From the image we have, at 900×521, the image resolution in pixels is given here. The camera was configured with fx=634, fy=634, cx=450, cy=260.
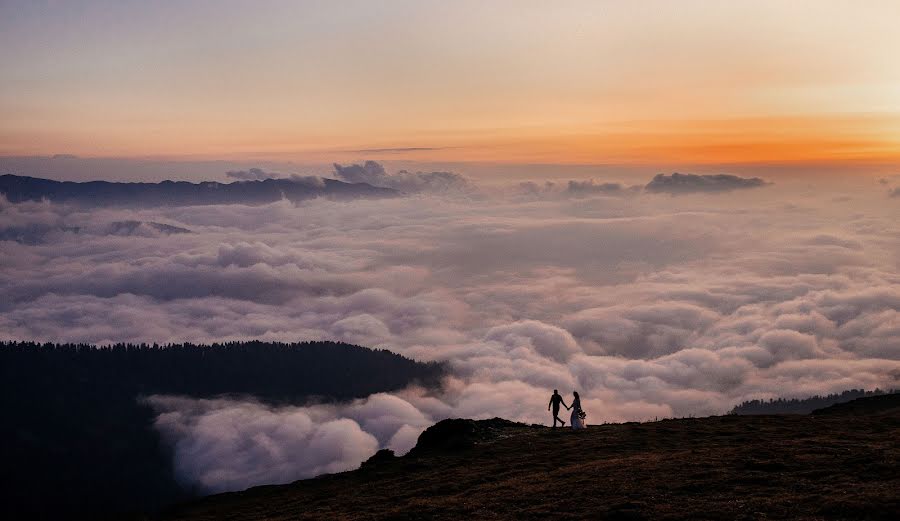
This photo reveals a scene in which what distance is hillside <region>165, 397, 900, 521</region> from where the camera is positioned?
27141 mm

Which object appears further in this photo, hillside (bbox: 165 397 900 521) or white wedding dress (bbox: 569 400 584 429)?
white wedding dress (bbox: 569 400 584 429)

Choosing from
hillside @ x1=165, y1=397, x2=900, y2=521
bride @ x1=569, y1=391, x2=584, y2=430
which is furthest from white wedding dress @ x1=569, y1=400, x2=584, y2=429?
hillside @ x1=165, y1=397, x2=900, y2=521

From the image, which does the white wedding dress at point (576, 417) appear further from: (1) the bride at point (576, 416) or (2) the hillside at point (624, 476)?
(2) the hillside at point (624, 476)

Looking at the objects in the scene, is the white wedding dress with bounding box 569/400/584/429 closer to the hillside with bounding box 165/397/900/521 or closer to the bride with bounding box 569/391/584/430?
A: the bride with bounding box 569/391/584/430

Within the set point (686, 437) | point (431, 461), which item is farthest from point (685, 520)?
point (431, 461)

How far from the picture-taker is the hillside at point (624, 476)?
27141 millimetres

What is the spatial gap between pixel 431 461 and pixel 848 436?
1094 inches

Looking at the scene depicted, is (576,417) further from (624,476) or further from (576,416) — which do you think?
(624,476)

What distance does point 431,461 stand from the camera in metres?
46.8

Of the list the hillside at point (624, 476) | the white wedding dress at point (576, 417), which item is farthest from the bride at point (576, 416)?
the hillside at point (624, 476)

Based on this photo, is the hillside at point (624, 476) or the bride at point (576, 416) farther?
the bride at point (576, 416)

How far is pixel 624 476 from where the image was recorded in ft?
109

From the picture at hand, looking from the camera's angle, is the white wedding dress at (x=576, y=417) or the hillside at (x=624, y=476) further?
the white wedding dress at (x=576, y=417)

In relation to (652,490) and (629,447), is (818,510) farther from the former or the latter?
(629,447)
